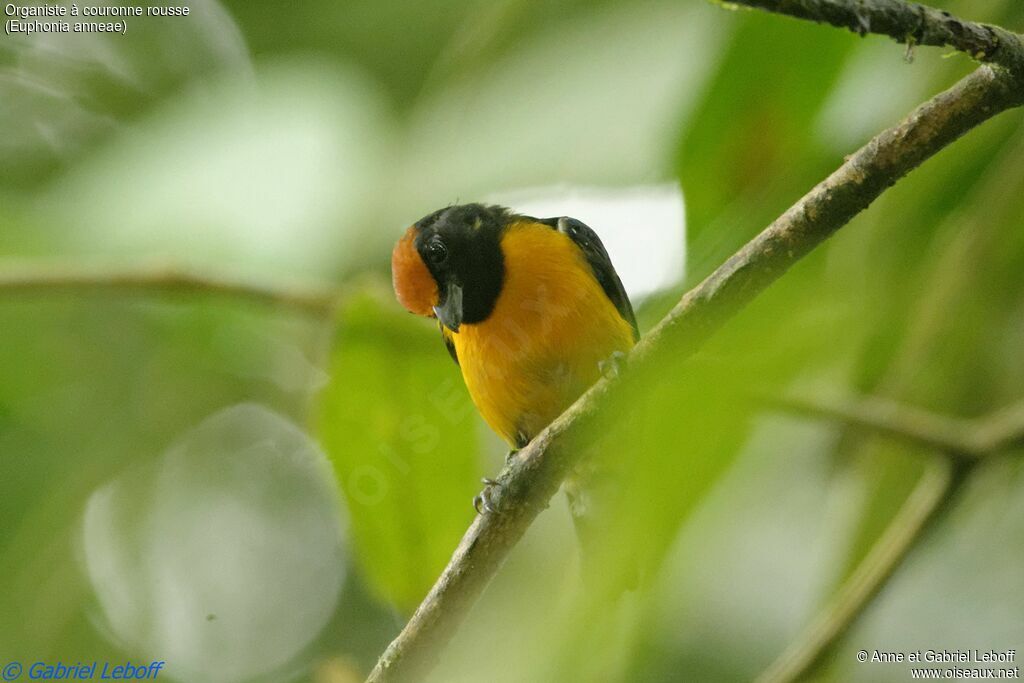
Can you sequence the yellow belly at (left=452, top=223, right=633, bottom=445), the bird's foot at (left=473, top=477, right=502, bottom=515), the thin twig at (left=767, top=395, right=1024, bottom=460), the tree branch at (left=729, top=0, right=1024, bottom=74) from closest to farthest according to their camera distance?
the tree branch at (left=729, top=0, right=1024, bottom=74) → the bird's foot at (left=473, top=477, right=502, bottom=515) → the thin twig at (left=767, top=395, right=1024, bottom=460) → the yellow belly at (left=452, top=223, right=633, bottom=445)

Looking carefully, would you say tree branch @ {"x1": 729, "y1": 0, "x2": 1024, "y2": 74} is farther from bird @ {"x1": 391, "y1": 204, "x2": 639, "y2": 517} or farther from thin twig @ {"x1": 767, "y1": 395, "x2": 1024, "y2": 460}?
bird @ {"x1": 391, "y1": 204, "x2": 639, "y2": 517}

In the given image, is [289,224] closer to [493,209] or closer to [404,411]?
[404,411]

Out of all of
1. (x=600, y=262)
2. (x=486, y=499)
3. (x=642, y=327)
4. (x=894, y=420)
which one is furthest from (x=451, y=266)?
(x=894, y=420)

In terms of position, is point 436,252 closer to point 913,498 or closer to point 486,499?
point 486,499

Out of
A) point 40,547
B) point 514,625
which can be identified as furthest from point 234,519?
point 514,625

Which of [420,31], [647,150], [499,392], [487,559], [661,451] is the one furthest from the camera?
[420,31]

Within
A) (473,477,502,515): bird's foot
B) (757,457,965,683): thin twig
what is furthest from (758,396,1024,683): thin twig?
(473,477,502,515): bird's foot

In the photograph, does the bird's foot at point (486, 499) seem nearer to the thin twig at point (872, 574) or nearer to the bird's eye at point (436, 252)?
the thin twig at point (872, 574)
